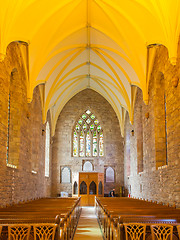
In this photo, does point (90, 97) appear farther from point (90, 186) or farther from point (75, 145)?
point (90, 186)

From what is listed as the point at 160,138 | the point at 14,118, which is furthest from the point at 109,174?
the point at 14,118

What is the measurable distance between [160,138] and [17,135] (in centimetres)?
567

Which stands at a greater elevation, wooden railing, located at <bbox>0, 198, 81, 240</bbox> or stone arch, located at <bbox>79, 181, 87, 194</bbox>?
wooden railing, located at <bbox>0, 198, 81, 240</bbox>

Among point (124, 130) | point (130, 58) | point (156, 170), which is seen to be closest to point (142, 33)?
point (130, 58)

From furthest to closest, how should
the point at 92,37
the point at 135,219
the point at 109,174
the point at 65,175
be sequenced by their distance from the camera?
the point at 65,175 < the point at 109,174 < the point at 92,37 < the point at 135,219

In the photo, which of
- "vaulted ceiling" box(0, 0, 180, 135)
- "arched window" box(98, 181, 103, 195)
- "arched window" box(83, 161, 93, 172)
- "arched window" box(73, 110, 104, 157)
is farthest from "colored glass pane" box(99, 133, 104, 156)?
"vaulted ceiling" box(0, 0, 180, 135)

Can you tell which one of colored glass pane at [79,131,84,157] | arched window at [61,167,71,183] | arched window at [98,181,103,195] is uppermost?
colored glass pane at [79,131,84,157]

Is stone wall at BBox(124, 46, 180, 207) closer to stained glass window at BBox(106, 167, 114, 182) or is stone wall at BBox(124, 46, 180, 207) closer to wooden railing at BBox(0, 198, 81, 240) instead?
wooden railing at BBox(0, 198, 81, 240)

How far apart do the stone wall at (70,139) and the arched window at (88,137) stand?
38 centimetres

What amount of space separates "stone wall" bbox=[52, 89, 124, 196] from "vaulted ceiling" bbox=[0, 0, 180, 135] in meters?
3.71

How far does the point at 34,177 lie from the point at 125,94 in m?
7.07

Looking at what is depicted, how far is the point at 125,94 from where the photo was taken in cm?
1811

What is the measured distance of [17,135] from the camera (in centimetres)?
1204

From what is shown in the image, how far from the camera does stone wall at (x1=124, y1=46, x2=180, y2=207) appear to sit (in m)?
9.50
